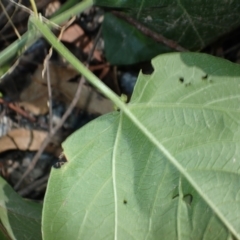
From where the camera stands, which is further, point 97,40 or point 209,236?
point 97,40

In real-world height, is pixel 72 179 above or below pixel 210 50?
above

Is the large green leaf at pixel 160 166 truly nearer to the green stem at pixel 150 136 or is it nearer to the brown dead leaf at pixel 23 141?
the green stem at pixel 150 136

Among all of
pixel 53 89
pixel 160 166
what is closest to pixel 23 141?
pixel 53 89

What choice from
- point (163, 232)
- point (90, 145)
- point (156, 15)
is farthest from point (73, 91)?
point (163, 232)

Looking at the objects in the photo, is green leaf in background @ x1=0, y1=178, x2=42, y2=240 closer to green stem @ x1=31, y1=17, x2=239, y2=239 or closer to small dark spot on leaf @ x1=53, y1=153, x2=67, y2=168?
Answer: small dark spot on leaf @ x1=53, y1=153, x2=67, y2=168

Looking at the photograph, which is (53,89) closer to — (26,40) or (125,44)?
Result: (125,44)

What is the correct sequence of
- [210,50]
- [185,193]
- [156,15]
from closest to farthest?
1. [185,193]
2. [156,15]
3. [210,50]

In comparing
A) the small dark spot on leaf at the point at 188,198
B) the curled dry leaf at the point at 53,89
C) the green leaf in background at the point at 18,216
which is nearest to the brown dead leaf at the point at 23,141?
the curled dry leaf at the point at 53,89

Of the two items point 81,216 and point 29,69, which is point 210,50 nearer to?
point 29,69
